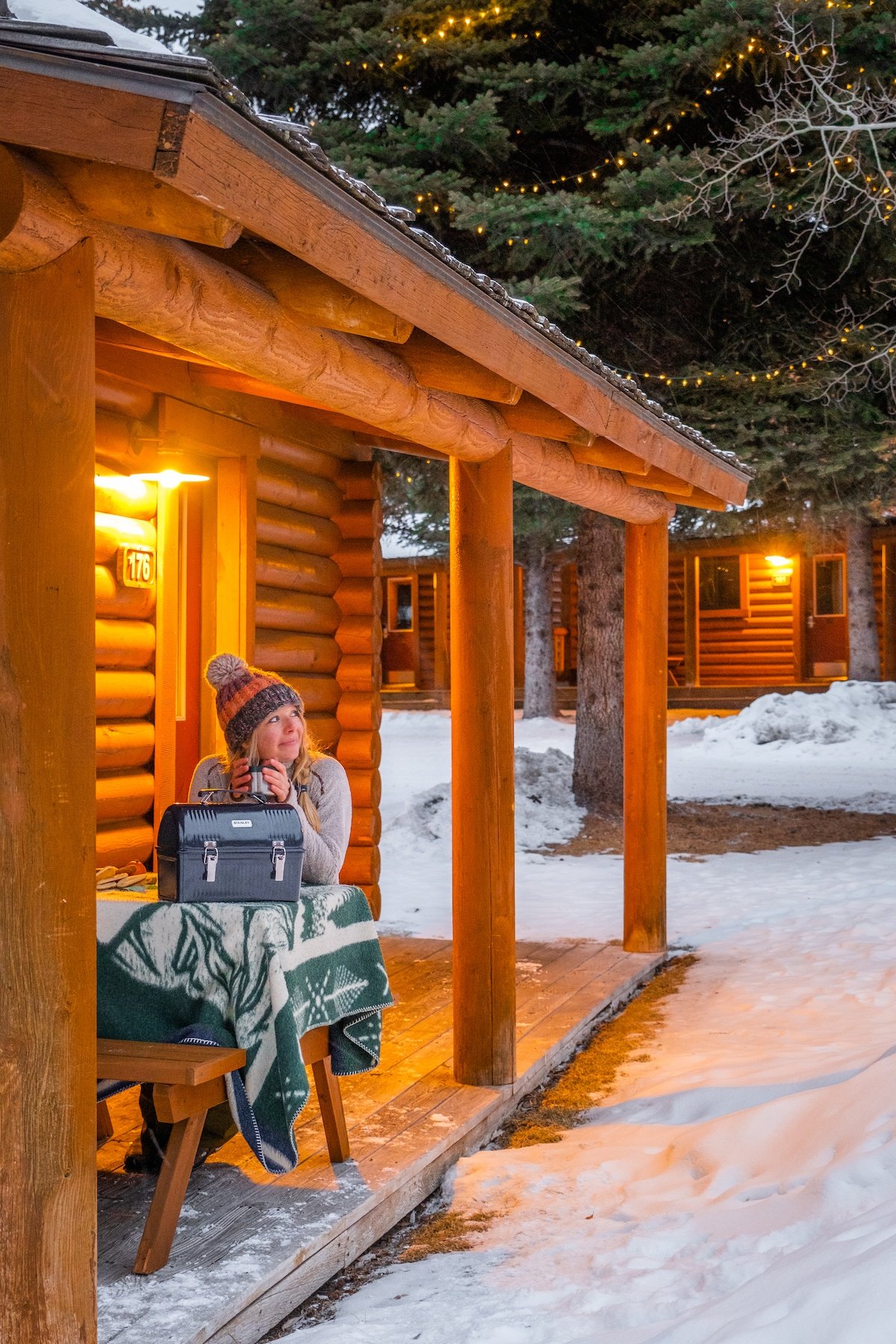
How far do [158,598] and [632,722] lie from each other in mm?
2945

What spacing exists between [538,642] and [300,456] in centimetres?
1662

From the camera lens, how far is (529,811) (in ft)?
45.1

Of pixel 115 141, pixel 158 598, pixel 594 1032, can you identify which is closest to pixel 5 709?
pixel 115 141

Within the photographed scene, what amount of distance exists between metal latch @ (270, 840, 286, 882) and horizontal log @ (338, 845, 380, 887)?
4.57m

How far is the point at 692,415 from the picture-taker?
1161 centimetres

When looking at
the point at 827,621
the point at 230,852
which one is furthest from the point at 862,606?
the point at 230,852

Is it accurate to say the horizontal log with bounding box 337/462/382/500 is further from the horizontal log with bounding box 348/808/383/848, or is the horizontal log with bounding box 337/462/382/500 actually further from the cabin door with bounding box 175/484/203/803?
the horizontal log with bounding box 348/808/383/848

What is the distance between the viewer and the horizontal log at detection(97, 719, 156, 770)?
19.4 feet

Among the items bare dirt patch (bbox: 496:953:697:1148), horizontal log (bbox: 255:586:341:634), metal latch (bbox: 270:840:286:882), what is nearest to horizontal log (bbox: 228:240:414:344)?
metal latch (bbox: 270:840:286:882)

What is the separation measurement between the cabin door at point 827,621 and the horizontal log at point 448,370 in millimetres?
21847

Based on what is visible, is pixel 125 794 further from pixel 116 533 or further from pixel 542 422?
pixel 542 422

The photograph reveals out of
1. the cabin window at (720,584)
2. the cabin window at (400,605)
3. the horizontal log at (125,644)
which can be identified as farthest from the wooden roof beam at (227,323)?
the cabin window at (400,605)

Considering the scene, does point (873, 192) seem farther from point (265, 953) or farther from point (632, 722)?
point (265, 953)

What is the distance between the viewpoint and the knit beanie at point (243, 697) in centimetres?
426
